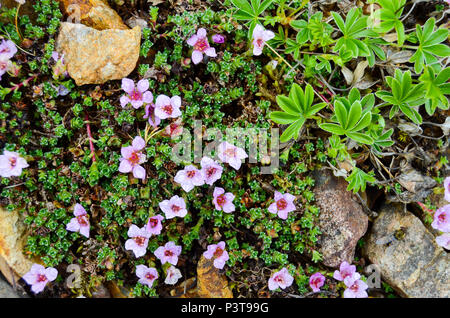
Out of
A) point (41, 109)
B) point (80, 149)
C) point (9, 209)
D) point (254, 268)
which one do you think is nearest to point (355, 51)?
point (254, 268)

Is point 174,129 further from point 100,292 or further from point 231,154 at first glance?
point 100,292

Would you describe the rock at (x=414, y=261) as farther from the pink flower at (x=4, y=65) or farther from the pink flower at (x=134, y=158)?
the pink flower at (x=4, y=65)

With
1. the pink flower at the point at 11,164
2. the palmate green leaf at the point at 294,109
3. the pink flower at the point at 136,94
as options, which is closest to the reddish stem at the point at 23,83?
the pink flower at the point at 11,164

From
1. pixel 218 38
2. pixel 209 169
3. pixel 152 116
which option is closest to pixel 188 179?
pixel 209 169

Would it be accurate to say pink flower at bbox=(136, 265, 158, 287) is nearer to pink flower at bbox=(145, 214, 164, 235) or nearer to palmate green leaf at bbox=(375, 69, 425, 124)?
pink flower at bbox=(145, 214, 164, 235)

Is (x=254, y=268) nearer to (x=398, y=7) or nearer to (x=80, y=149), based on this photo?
(x=80, y=149)
